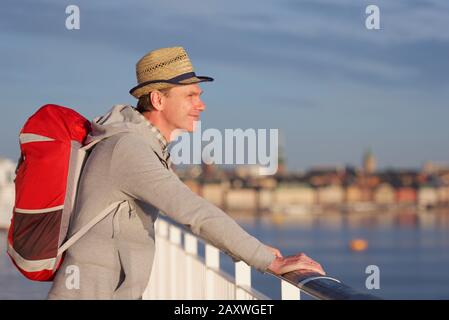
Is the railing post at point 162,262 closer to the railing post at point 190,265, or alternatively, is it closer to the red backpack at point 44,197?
the railing post at point 190,265

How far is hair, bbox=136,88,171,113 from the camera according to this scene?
3154 mm

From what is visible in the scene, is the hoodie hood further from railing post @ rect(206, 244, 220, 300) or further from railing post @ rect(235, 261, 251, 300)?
railing post @ rect(206, 244, 220, 300)

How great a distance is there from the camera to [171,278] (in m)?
8.56

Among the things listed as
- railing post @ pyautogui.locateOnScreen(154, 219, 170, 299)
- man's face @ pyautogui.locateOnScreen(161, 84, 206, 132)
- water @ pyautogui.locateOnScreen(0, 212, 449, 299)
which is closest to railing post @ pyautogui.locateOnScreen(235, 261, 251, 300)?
man's face @ pyautogui.locateOnScreen(161, 84, 206, 132)

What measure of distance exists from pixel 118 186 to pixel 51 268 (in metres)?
0.30

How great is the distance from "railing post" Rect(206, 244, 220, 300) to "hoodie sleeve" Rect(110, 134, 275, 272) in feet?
10.4

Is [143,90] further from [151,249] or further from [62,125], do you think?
[151,249]

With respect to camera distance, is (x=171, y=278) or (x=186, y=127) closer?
(x=186, y=127)

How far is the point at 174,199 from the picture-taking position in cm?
292

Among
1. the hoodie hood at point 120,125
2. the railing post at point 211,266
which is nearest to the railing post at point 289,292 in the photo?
the hoodie hood at point 120,125

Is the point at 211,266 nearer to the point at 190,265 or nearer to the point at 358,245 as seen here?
the point at 190,265
